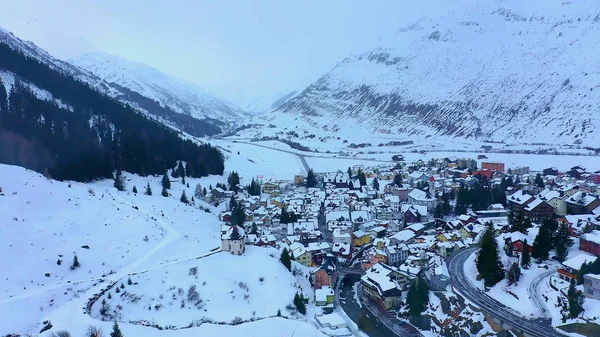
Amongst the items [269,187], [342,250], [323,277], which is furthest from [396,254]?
[269,187]

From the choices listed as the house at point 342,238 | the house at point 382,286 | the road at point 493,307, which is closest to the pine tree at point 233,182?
the house at point 342,238

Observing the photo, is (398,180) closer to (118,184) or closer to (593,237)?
(593,237)

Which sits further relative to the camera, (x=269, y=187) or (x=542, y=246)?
(x=269, y=187)

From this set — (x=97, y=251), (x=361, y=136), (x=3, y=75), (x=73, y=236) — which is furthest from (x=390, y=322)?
Answer: (x=361, y=136)

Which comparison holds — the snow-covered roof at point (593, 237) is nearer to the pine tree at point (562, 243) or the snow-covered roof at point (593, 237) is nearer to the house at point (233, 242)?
the pine tree at point (562, 243)

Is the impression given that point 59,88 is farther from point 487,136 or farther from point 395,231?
point 487,136

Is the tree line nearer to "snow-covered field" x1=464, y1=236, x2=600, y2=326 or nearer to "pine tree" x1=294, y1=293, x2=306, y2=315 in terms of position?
"pine tree" x1=294, y1=293, x2=306, y2=315
